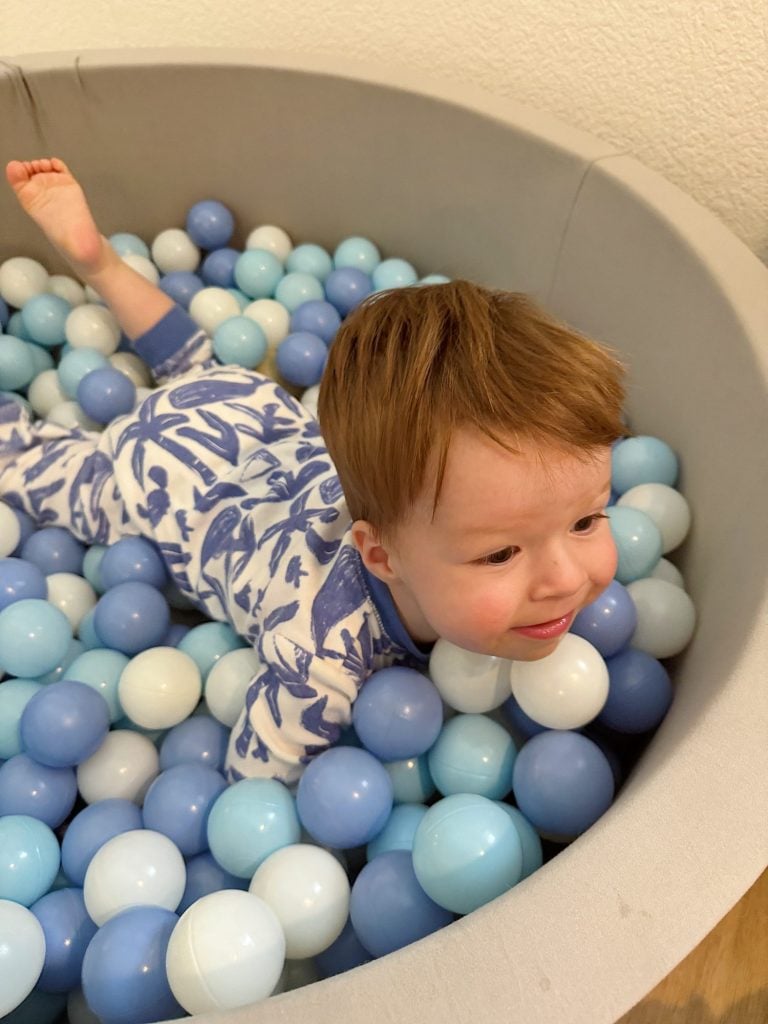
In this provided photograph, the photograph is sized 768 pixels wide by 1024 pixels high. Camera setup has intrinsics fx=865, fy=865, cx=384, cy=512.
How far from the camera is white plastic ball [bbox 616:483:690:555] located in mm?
876

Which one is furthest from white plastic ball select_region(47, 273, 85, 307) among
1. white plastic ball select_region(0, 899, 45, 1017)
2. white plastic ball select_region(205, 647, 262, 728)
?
white plastic ball select_region(0, 899, 45, 1017)

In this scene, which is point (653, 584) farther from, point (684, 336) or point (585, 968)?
point (585, 968)

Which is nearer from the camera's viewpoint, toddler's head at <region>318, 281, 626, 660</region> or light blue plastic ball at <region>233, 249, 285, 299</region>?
toddler's head at <region>318, 281, 626, 660</region>

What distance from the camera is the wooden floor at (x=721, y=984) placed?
2.43ft

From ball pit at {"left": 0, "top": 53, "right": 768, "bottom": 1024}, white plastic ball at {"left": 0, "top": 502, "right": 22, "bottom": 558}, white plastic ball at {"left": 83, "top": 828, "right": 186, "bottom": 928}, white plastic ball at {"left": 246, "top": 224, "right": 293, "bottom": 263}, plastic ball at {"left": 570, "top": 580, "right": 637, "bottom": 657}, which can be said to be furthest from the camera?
white plastic ball at {"left": 246, "top": 224, "right": 293, "bottom": 263}

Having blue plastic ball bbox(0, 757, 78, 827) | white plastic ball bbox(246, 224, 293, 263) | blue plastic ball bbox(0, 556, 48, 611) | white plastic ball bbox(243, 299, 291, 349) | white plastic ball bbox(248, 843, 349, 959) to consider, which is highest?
white plastic ball bbox(246, 224, 293, 263)

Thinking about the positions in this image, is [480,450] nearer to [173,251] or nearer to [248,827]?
[248,827]

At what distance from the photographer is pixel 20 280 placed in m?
1.23

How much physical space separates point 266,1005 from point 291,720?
1.05ft

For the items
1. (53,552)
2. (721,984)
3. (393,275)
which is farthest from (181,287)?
(721,984)

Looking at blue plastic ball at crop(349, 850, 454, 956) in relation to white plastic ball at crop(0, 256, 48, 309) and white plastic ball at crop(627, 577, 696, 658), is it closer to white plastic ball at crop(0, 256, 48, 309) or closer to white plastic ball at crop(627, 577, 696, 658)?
white plastic ball at crop(627, 577, 696, 658)

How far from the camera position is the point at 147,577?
93cm

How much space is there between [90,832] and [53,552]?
368 millimetres

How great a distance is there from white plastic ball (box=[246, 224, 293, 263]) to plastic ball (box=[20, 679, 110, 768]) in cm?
77
